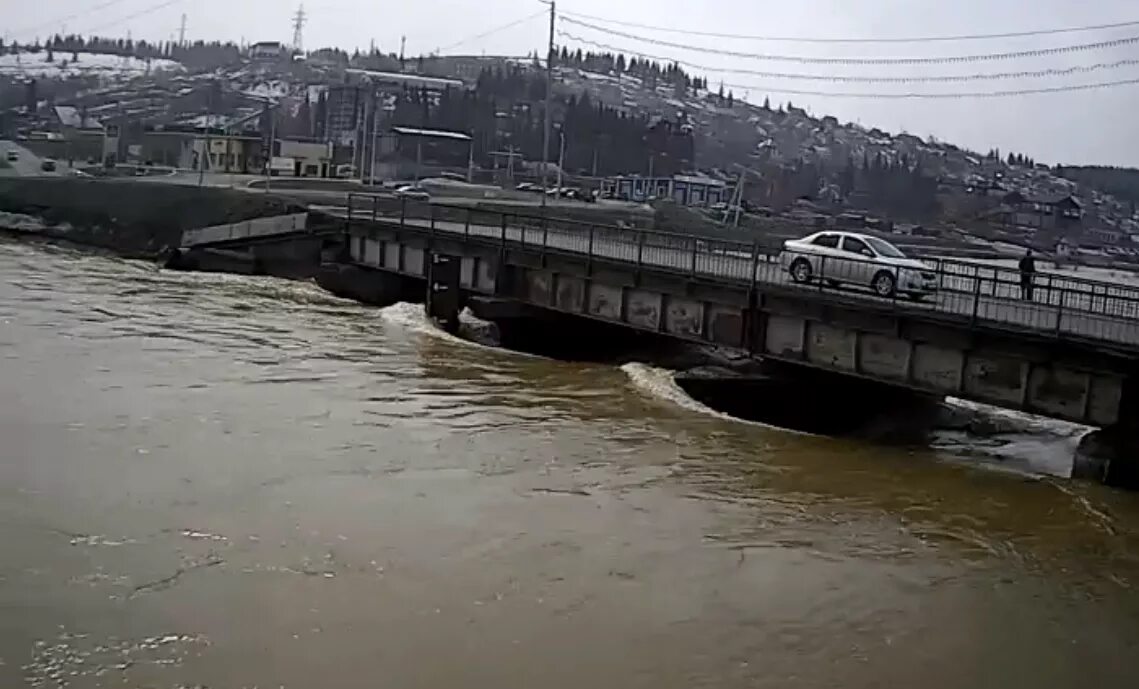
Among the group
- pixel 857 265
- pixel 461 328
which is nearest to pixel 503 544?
pixel 857 265

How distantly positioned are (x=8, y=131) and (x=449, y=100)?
194 ft

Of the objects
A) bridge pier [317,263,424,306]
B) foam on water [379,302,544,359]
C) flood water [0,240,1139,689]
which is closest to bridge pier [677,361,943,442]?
flood water [0,240,1139,689]

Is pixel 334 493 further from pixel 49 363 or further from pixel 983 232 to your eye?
pixel 983 232

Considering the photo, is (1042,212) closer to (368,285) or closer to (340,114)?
(368,285)

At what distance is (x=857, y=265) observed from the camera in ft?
108

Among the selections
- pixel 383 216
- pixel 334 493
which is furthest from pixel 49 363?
pixel 383 216

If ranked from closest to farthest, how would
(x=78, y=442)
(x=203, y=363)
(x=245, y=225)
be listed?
(x=78, y=442)
(x=203, y=363)
(x=245, y=225)

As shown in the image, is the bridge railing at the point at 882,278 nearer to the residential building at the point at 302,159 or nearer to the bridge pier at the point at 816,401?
the bridge pier at the point at 816,401

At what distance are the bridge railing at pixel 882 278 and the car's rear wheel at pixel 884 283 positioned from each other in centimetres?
3

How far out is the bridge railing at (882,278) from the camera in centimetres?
2758

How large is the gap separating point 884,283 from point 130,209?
5173cm

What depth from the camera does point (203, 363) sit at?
3155 cm

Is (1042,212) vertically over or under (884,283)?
over

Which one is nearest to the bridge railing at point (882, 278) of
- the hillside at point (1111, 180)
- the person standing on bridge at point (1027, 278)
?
the person standing on bridge at point (1027, 278)
